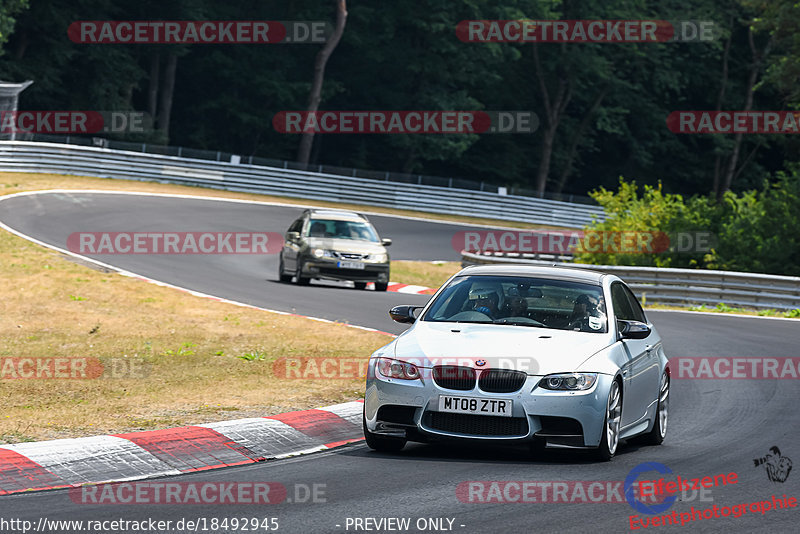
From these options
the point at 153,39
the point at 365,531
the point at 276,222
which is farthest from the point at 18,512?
the point at 153,39

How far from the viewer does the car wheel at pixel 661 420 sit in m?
9.59

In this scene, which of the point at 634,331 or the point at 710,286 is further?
the point at 710,286

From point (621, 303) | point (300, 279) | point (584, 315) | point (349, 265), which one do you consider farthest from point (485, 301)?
point (300, 279)

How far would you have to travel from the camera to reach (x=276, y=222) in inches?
1561

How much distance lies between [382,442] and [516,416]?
1083 millimetres

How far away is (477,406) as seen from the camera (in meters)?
8.10

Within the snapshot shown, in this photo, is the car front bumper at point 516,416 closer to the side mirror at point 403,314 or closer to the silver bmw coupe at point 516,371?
the silver bmw coupe at point 516,371

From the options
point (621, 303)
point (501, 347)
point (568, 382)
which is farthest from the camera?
point (621, 303)

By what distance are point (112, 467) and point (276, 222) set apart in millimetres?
32316

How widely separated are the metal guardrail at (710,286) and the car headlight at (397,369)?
16037mm

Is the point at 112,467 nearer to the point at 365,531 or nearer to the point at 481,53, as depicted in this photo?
the point at 365,531

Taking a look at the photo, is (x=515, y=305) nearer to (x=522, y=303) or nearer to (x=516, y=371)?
(x=522, y=303)

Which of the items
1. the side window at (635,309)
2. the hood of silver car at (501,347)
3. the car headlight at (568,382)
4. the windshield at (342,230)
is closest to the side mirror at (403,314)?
the hood of silver car at (501,347)

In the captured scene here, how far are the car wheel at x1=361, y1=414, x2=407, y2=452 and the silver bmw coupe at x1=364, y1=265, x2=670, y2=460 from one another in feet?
0.04
